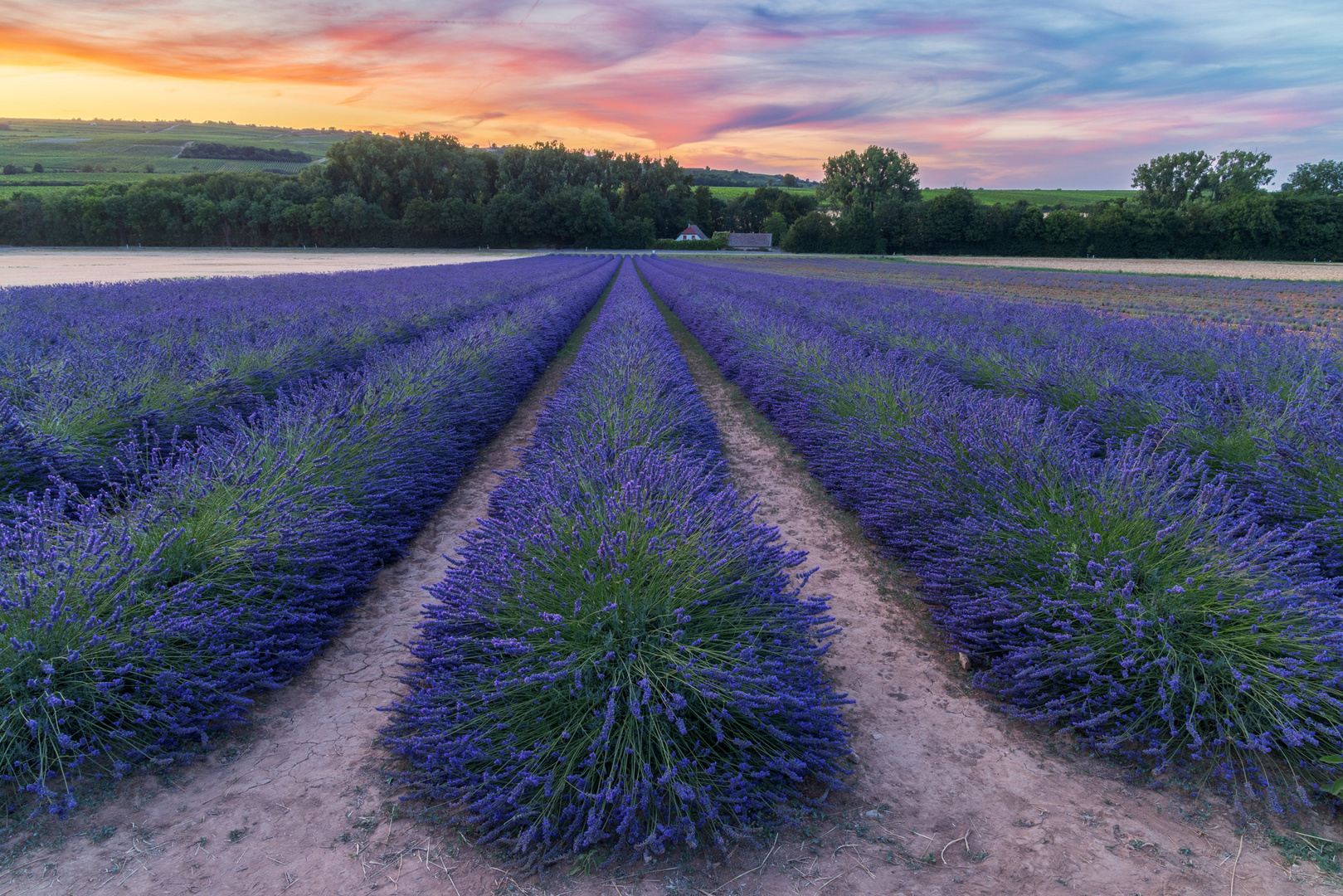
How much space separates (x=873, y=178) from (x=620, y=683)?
86.2 metres

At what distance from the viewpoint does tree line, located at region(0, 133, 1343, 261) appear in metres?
55.7

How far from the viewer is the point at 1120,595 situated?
2607 millimetres

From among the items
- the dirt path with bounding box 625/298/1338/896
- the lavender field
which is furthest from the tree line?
the dirt path with bounding box 625/298/1338/896

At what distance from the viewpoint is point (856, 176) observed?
3071 inches

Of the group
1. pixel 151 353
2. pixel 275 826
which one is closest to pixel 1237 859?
pixel 275 826

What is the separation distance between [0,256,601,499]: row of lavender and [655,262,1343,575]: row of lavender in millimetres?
6973

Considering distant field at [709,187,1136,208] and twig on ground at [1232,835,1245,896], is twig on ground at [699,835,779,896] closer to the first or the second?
twig on ground at [1232,835,1245,896]

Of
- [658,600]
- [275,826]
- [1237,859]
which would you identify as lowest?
[275,826]

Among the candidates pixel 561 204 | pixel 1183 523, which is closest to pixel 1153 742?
pixel 1183 523

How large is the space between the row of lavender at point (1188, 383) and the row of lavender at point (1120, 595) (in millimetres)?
322

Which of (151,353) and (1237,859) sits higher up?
(151,353)

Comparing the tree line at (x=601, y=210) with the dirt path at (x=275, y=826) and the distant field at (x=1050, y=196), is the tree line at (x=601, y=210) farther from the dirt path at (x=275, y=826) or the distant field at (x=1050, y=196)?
the dirt path at (x=275, y=826)

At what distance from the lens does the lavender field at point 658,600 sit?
2.17 metres

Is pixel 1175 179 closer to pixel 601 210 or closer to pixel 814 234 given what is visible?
pixel 814 234
